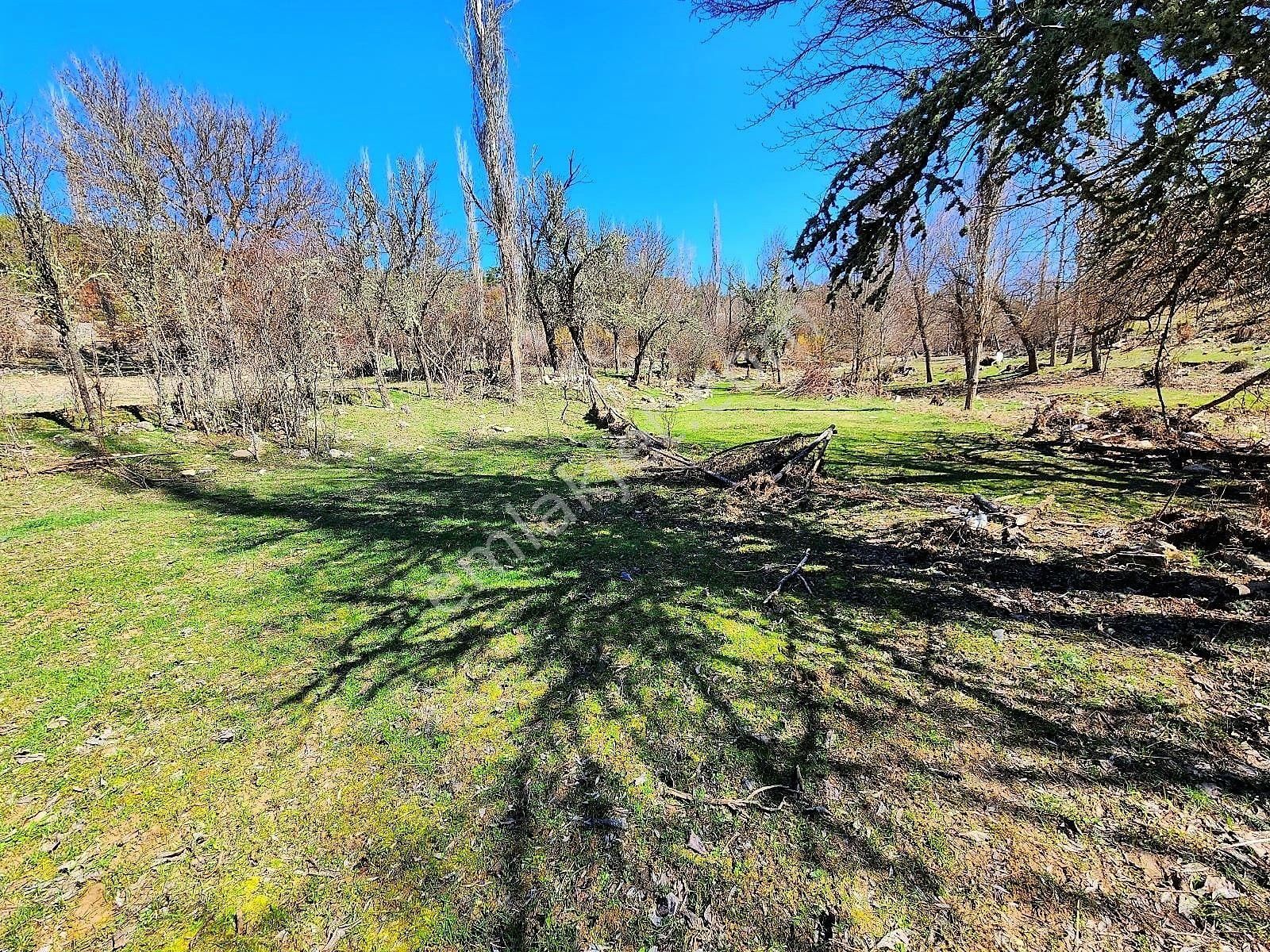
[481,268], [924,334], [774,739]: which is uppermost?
[481,268]

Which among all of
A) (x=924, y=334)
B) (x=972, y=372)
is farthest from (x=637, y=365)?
(x=972, y=372)

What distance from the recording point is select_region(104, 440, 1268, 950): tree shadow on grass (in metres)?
1.82

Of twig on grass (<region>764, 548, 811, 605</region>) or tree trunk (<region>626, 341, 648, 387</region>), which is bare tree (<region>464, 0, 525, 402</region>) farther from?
twig on grass (<region>764, 548, 811, 605</region>)

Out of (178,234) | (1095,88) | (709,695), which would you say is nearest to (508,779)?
(709,695)

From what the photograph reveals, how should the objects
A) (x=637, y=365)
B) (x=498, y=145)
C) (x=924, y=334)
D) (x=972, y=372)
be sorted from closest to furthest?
(x=972, y=372), (x=498, y=145), (x=924, y=334), (x=637, y=365)

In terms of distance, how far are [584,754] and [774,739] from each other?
1.02 m

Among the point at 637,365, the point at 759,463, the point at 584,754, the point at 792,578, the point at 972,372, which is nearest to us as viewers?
the point at 584,754

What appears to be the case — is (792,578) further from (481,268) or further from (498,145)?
(481,268)

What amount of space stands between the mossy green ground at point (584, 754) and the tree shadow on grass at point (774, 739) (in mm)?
15

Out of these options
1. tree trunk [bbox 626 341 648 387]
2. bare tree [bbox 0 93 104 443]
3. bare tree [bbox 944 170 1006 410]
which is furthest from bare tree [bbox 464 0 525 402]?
bare tree [bbox 944 170 1006 410]

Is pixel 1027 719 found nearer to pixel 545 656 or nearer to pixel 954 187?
pixel 545 656

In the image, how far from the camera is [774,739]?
2.61m

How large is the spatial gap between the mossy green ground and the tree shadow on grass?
0.02m

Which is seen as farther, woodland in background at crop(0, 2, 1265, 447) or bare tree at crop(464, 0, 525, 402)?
bare tree at crop(464, 0, 525, 402)
